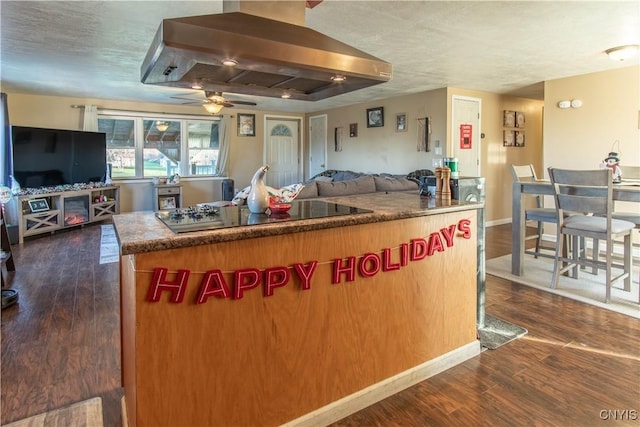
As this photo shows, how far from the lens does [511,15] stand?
114 inches

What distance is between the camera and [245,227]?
1.44m

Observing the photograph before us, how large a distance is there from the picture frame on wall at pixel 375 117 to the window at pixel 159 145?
330 cm

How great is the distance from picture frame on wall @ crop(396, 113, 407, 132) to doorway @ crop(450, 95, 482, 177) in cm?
89

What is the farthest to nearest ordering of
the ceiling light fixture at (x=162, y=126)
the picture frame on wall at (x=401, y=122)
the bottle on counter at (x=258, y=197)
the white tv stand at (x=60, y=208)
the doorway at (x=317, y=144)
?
the doorway at (x=317, y=144) < the ceiling light fixture at (x=162, y=126) < the picture frame on wall at (x=401, y=122) < the white tv stand at (x=60, y=208) < the bottle on counter at (x=258, y=197)

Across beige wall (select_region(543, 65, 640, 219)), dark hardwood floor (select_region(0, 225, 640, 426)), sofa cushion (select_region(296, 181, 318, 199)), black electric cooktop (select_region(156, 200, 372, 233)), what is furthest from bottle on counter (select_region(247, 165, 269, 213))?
beige wall (select_region(543, 65, 640, 219))

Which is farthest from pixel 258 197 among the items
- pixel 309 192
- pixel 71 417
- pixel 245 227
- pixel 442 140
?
pixel 442 140

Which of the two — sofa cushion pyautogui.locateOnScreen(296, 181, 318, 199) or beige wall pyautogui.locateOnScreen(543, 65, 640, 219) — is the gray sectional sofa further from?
beige wall pyautogui.locateOnScreen(543, 65, 640, 219)

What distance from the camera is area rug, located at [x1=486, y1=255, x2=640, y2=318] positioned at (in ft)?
9.86

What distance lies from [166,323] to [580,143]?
5.64 metres

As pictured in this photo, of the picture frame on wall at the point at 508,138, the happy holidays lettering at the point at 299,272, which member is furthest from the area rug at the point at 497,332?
the picture frame on wall at the point at 508,138

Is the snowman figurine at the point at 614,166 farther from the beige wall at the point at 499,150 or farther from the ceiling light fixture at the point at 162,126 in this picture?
the ceiling light fixture at the point at 162,126

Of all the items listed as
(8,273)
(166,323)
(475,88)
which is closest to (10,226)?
(8,273)

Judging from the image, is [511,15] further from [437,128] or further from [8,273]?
[8,273]

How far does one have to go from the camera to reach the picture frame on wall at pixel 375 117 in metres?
7.04
